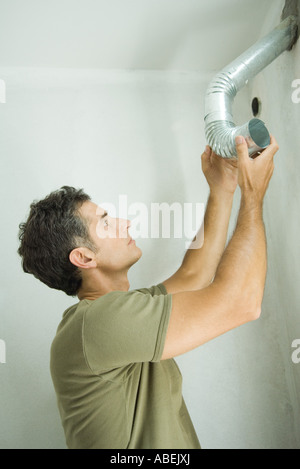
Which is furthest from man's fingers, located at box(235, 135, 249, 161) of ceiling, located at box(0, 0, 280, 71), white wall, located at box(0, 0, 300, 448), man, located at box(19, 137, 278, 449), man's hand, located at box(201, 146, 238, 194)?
ceiling, located at box(0, 0, 280, 71)

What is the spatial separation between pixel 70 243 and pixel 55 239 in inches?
1.7

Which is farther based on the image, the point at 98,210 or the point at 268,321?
the point at 268,321

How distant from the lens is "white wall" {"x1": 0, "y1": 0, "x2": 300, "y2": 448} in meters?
1.35

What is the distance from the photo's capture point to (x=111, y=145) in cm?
155

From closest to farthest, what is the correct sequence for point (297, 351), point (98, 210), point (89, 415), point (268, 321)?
point (89, 415), point (98, 210), point (297, 351), point (268, 321)

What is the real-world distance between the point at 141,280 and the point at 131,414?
0.59 meters

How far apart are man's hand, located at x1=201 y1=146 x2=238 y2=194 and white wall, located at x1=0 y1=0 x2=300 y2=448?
0.68 feet

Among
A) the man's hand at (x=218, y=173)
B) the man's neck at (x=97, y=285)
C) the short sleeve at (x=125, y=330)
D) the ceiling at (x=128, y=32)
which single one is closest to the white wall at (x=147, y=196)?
the ceiling at (x=128, y=32)

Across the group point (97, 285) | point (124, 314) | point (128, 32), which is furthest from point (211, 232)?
point (128, 32)

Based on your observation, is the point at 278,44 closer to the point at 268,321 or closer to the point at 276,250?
the point at 276,250

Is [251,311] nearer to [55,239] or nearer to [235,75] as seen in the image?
[55,239]

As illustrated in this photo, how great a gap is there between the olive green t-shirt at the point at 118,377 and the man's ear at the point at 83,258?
141mm

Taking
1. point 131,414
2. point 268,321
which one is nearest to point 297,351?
point 268,321

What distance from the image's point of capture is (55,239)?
1.08 metres
